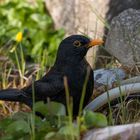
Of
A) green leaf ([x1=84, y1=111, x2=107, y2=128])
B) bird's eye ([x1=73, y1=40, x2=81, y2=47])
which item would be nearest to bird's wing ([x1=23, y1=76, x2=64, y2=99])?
bird's eye ([x1=73, y1=40, x2=81, y2=47])

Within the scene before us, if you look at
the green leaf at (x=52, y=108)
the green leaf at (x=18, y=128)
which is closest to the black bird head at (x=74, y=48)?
the green leaf at (x=52, y=108)

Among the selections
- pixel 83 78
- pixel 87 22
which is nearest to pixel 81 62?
pixel 83 78

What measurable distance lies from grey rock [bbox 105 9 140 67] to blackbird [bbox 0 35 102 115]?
619mm

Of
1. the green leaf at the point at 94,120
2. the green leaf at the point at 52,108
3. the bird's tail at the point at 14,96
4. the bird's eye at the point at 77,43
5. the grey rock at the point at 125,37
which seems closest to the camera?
the green leaf at the point at 94,120

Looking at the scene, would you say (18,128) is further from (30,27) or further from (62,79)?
(30,27)

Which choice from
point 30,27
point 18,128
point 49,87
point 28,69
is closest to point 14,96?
point 49,87

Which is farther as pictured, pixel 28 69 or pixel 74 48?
pixel 28 69

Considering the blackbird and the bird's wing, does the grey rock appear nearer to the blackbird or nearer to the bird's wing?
the blackbird

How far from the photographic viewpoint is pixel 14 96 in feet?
18.5

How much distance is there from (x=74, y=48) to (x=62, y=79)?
A: 0.33 meters

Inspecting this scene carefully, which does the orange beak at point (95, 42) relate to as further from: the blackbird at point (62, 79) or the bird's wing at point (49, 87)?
the bird's wing at point (49, 87)

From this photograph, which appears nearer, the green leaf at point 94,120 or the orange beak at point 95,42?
the green leaf at point 94,120

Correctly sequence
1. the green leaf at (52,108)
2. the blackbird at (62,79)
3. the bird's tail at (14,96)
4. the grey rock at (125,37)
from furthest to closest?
the grey rock at (125,37) < the bird's tail at (14,96) < the blackbird at (62,79) < the green leaf at (52,108)

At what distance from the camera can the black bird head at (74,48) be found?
5.70 meters
